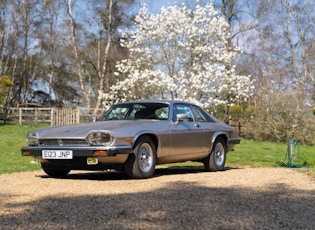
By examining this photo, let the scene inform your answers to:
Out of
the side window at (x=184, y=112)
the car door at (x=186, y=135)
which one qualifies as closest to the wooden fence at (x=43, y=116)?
the side window at (x=184, y=112)

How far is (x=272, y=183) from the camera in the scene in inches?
324

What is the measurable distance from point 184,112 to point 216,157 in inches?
50.1

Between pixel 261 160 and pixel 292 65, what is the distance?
108 feet

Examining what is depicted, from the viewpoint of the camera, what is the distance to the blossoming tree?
25.9 m

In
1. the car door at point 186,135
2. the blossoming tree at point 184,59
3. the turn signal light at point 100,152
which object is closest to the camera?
the turn signal light at point 100,152

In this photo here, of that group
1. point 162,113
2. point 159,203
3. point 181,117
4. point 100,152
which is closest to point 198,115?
point 181,117

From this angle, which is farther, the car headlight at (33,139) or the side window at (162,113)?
the side window at (162,113)

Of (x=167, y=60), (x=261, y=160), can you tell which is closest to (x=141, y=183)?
(x=261, y=160)

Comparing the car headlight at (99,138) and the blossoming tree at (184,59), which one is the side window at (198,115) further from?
the blossoming tree at (184,59)

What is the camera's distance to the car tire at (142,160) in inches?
333

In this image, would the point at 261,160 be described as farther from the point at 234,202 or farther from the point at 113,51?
the point at 113,51

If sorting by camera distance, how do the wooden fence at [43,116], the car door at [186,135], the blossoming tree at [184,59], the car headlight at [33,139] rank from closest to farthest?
the car headlight at [33,139]
the car door at [186,135]
the blossoming tree at [184,59]
the wooden fence at [43,116]

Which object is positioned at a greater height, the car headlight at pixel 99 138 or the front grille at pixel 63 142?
the car headlight at pixel 99 138

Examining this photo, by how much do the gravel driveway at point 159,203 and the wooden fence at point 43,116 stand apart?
79.5ft
